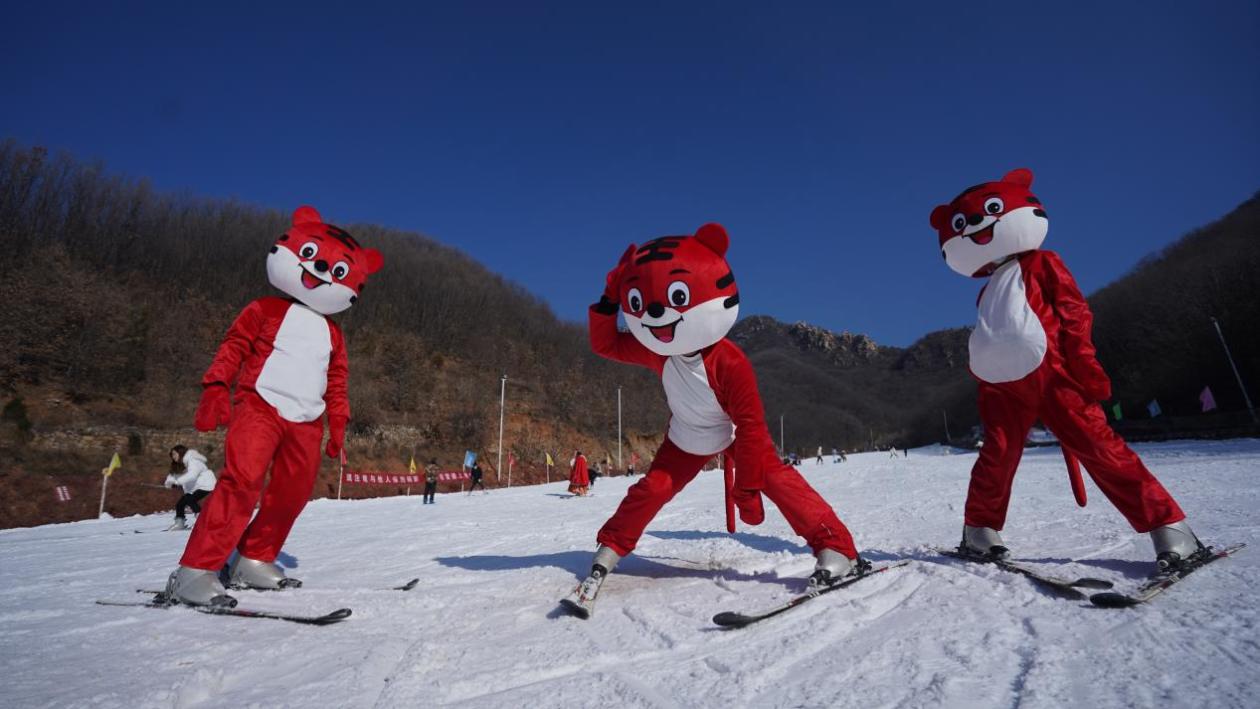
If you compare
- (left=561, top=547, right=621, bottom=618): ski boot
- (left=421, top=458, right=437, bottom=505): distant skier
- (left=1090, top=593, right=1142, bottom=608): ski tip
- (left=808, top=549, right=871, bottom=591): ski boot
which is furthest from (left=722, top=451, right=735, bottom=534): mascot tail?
(left=421, top=458, right=437, bottom=505): distant skier

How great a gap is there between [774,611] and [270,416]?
3.15 meters

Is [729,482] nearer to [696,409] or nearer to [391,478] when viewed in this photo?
[696,409]

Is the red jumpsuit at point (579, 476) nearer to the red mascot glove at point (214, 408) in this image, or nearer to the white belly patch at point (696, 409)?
the red mascot glove at point (214, 408)

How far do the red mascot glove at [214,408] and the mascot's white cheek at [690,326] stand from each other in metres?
2.55

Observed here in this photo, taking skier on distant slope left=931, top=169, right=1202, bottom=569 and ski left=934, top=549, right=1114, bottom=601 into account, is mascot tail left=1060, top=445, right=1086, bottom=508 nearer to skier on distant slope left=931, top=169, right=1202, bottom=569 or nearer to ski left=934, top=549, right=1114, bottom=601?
skier on distant slope left=931, top=169, right=1202, bottom=569

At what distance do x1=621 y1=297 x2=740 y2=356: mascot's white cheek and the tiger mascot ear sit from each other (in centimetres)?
34

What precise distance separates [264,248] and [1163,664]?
162 feet

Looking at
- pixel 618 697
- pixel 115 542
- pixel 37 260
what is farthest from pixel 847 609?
pixel 37 260

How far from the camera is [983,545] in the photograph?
339 cm

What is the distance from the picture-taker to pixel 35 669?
2125 mm

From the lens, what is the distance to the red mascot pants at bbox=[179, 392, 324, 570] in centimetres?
327

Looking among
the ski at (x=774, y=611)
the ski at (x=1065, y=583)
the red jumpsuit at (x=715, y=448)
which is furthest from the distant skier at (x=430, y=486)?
the ski at (x=1065, y=583)

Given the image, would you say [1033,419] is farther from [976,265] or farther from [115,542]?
[115,542]

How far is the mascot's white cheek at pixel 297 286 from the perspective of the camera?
399 cm
